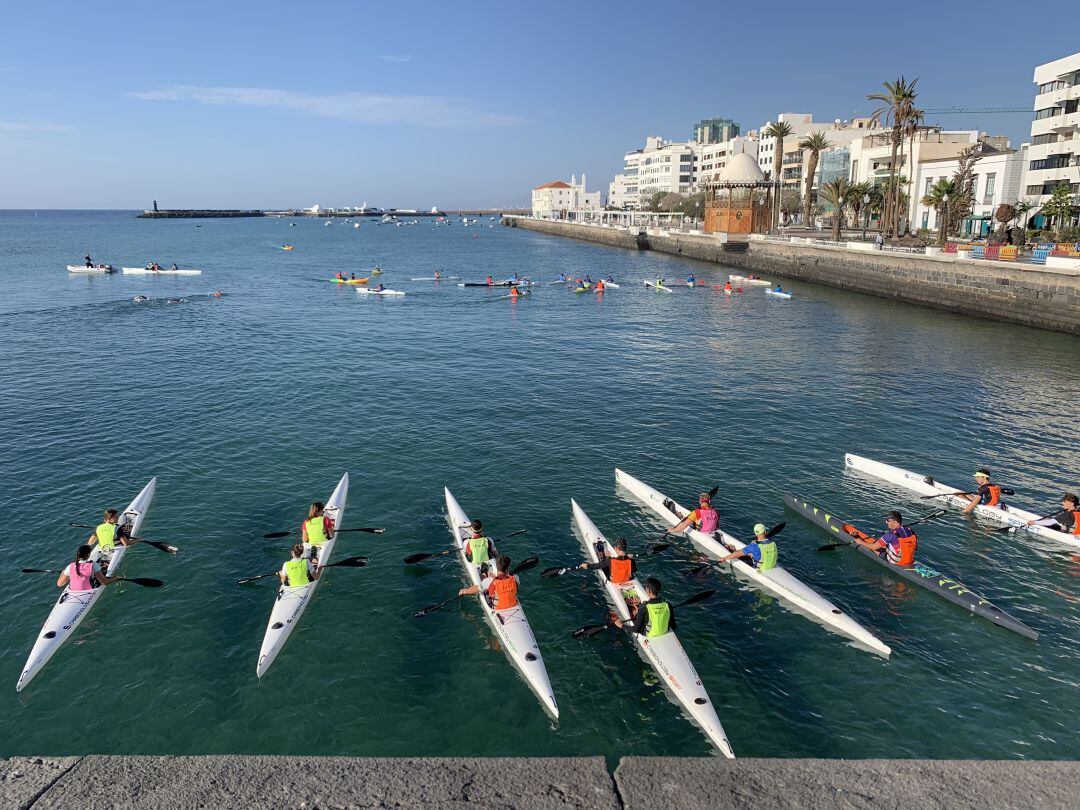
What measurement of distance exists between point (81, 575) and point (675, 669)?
551 inches

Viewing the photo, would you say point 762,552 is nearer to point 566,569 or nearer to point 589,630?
point 566,569

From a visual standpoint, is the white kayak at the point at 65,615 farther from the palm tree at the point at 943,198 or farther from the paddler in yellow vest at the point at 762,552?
the palm tree at the point at 943,198

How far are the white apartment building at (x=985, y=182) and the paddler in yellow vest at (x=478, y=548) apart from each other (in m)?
86.0

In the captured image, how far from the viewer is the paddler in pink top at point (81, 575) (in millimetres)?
16344

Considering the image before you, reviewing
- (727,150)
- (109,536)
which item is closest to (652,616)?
(109,536)

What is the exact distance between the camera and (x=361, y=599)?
56.6 ft

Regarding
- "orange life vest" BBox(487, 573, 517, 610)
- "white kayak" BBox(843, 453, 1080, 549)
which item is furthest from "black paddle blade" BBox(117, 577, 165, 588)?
"white kayak" BBox(843, 453, 1080, 549)

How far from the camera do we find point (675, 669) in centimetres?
1377

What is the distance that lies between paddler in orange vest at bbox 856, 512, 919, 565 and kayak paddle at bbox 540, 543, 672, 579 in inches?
226

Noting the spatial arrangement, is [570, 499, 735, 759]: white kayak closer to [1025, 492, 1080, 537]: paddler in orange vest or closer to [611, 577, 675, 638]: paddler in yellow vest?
[611, 577, 675, 638]: paddler in yellow vest

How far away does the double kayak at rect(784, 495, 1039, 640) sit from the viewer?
15.9 meters

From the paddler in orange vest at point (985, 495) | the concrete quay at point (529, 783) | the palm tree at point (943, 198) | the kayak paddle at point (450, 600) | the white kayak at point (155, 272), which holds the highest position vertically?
the palm tree at point (943, 198)

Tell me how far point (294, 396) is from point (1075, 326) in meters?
48.8

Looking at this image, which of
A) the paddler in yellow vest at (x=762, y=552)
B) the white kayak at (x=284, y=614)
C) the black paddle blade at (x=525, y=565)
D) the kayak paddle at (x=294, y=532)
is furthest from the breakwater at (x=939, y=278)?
the white kayak at (x=284, y=614)
